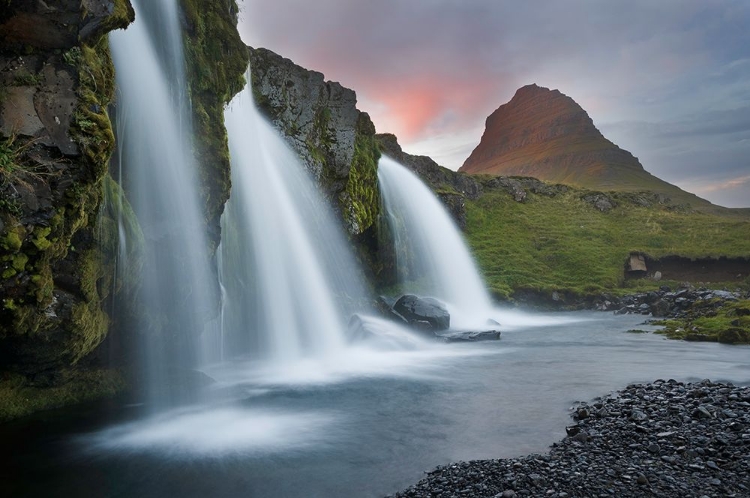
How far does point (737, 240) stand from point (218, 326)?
5727cm

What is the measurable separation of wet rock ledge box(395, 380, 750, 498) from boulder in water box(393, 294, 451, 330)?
680 inches

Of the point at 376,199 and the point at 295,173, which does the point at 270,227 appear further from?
the point at 376,199

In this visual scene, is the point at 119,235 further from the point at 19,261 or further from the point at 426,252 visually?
the point at 426,252

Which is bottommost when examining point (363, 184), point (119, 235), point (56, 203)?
point (119, 235)

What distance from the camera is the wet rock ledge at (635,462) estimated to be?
667cm

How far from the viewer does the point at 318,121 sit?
30203mm

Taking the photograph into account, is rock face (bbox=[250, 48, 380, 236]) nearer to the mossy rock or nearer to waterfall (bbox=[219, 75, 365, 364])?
waterfall (bbox=[219, 75, 365, 364])

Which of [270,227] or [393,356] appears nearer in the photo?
[393,356]

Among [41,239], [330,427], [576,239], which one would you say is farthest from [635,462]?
[576,239]

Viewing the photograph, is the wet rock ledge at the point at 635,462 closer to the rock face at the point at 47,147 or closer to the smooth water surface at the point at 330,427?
the smooth water surface at the point at 330,427

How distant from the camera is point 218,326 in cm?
2023

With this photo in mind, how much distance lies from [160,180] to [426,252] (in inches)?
1197

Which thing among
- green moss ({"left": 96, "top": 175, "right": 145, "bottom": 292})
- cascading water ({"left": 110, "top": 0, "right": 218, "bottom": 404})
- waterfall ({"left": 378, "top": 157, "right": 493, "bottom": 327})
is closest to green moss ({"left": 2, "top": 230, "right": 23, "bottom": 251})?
green moss ({"left": 96, "top": 175, "right": 145, "bottom": 292})

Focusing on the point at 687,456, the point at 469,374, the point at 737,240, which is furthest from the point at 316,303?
the point at 737,240
